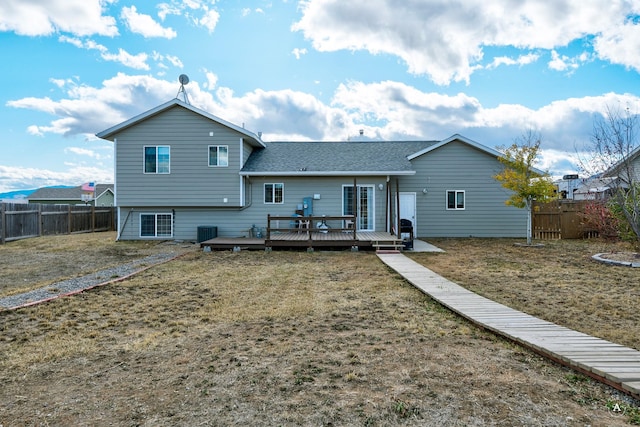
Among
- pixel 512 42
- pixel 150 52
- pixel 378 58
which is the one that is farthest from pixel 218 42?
pixel 512 42

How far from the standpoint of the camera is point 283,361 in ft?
12.7

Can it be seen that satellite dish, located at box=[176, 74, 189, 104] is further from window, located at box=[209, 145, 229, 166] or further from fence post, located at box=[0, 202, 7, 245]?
fence post, located at box=[0, 202, 7, 245]

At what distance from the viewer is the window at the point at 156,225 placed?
1652cm

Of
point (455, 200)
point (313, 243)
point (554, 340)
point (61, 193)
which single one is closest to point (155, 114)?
point (313, 243)

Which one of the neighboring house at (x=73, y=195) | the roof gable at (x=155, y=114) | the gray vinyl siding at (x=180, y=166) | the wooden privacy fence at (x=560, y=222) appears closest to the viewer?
the roof gable at (x=155, y=114)

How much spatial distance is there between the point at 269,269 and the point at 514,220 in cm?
1261

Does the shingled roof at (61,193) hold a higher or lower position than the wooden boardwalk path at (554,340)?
higher

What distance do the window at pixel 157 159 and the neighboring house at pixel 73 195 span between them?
112ft

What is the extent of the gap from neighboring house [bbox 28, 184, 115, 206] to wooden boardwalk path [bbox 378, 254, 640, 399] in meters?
47.6

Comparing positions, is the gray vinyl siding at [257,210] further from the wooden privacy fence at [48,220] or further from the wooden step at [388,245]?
the wooden privacy fence at [48,220]

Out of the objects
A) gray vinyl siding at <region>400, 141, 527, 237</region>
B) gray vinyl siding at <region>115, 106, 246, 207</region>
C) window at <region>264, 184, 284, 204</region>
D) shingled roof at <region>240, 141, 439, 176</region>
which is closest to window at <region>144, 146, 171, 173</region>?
gray vinyl siding at <region>115, 106, 246, 207</region>

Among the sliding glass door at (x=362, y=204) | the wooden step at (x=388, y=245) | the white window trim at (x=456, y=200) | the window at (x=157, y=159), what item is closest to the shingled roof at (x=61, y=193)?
the window at (x=157, y=159)

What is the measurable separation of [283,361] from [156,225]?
14.4 m

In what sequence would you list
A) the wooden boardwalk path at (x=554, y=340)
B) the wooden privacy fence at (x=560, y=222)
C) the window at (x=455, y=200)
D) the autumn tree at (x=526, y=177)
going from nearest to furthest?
1. the wooden boardwalk path at (x=554, y=340)
2. the autumn tree at (x=526, y=177)
3. the window at (x=455, y=200)
4. the wooden privacy fence at (x=560, y=222)
